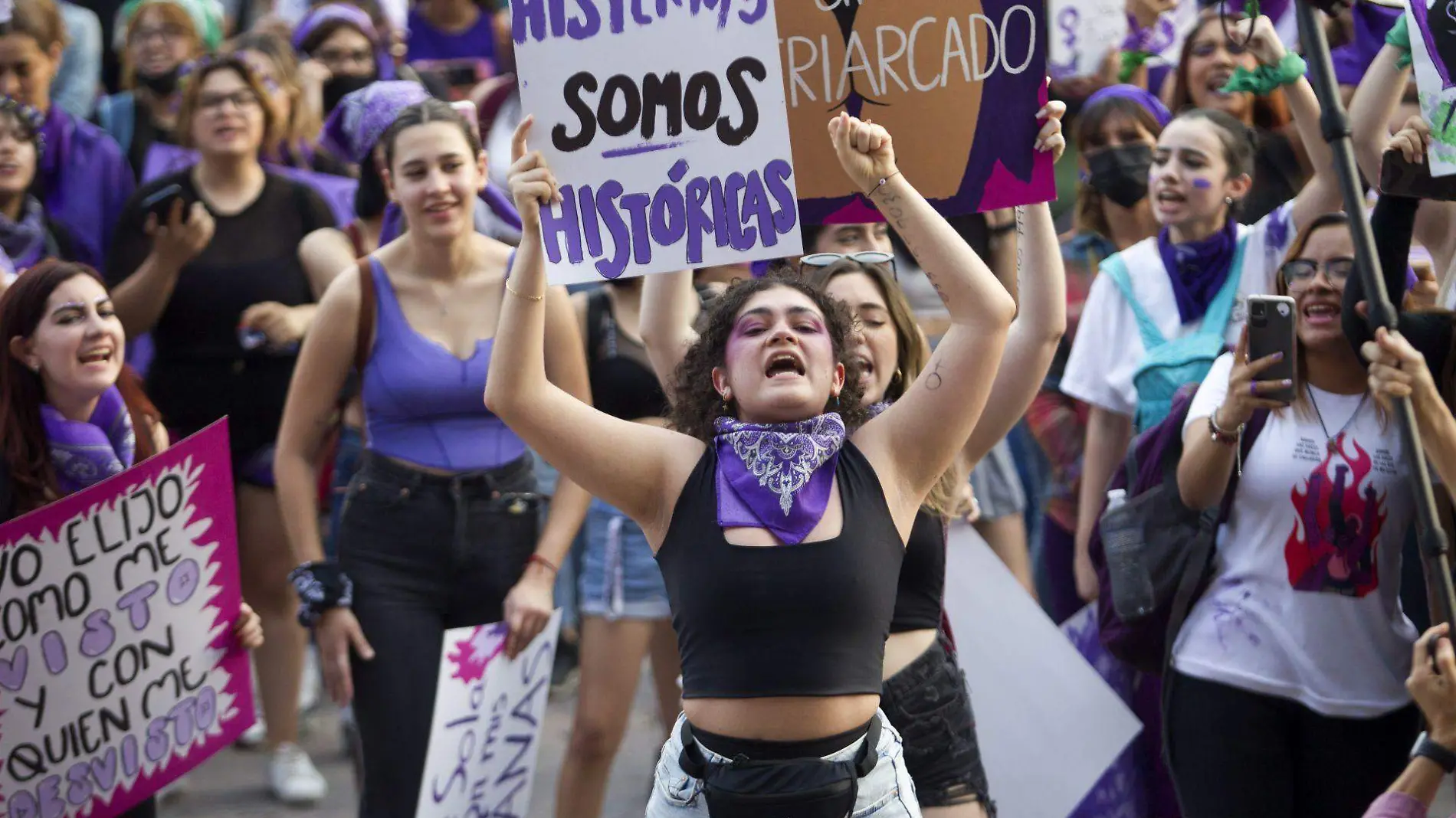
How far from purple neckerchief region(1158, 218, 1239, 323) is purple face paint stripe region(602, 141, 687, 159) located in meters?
2.11

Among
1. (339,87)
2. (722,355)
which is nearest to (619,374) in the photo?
(722,355)

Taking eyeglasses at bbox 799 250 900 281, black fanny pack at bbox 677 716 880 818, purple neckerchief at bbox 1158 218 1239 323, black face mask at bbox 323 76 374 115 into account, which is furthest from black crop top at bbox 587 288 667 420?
black face mask at bbox 323 76 374 115

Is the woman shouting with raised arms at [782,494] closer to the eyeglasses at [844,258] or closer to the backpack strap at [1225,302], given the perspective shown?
the eyeglasses at [844,258]

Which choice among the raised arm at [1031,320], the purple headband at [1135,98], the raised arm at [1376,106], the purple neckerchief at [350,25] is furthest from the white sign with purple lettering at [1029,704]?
the purple neckerchief at [350,25]

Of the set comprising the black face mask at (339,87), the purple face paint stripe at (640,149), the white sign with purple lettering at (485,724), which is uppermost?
the purple face paint stripe at (640,149)

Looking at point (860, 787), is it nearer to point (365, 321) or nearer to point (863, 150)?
A: point (863, 150)

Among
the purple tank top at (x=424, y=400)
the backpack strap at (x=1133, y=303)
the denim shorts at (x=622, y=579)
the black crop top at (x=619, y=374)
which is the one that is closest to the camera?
the purple tank top at (x=424, y=400)

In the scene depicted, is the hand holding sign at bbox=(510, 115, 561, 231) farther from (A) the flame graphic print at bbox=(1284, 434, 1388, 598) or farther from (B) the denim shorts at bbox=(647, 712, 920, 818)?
(A) the flame graphic print at bbox=(1284, 434, 1388, 598)

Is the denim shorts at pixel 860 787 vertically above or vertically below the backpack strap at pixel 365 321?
below

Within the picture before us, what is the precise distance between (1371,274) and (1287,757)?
1089 mm

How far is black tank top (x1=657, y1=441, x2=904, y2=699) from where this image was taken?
3443mm

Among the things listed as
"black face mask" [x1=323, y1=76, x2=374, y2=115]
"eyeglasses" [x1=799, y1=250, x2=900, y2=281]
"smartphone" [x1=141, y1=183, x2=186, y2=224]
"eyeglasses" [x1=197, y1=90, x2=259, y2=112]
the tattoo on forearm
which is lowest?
"smartphone" [x1=141, y1=183, x2=186, y2=224]

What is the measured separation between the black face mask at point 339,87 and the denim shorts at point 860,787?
16.0 feet

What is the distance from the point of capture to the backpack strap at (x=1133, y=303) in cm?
551
